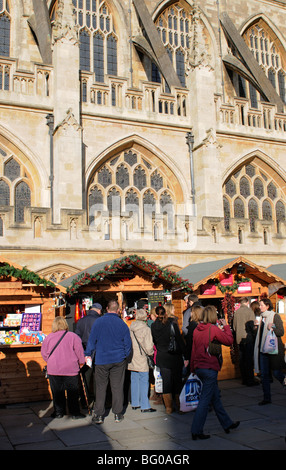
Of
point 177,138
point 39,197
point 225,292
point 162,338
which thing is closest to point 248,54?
point 177,138

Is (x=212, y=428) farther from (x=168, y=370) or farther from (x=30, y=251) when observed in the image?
(x=30, y=251)

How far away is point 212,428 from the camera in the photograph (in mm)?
5945

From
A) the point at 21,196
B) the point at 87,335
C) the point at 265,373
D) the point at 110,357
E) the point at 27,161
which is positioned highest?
the point at 27,161

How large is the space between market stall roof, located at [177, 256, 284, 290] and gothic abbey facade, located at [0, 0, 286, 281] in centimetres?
248

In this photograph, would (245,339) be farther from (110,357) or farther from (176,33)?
(176,33)

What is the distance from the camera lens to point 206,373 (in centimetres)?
552

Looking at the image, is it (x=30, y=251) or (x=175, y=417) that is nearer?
(x=175, y=417)

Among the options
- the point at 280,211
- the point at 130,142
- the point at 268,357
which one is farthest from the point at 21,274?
the point at 280,211

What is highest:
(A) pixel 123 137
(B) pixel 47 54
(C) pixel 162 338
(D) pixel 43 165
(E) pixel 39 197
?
(B) pixel 47 54

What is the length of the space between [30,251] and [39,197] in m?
3.48

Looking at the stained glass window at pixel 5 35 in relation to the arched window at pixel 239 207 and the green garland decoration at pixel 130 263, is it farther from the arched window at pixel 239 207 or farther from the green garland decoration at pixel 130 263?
the green garland decoration at pixel 130 263

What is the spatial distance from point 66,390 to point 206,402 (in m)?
2.18

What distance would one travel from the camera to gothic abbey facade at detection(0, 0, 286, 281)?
12641 millimetres

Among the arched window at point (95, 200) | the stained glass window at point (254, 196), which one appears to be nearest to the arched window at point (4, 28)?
the arched window at point (95, 200)
